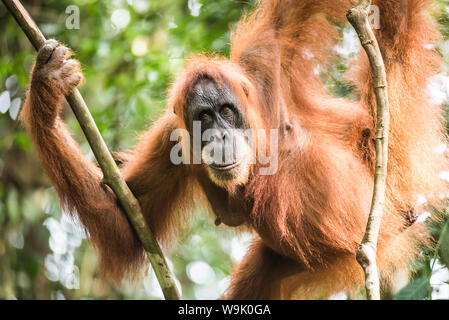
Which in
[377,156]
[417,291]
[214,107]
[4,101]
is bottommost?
[417,291]

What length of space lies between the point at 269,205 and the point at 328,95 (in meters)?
1.26

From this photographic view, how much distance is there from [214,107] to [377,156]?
1.43 meters

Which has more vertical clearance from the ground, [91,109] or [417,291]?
[91,109]

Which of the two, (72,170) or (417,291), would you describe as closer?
(417,291)

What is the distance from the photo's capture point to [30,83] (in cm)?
383

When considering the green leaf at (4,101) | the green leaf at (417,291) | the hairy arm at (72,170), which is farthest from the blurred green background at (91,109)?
the green leaf at (417,291)

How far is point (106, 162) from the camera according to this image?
136 inches

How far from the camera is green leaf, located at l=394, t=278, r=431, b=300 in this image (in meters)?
3.48

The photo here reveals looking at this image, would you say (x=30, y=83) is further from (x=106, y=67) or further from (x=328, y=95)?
(x=106, y=67)

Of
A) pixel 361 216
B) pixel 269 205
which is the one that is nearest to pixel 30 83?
pixel 269 205

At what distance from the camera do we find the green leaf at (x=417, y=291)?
3482 millimetres

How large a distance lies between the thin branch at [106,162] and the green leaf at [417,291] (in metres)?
1.50

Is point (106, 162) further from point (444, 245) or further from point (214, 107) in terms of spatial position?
point (444, 245)

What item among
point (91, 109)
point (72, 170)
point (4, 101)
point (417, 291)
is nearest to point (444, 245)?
point (417, 291)
